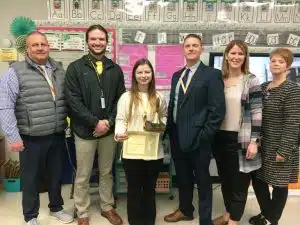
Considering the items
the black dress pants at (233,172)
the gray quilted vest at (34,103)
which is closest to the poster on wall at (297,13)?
the black dress pants at (233,172)

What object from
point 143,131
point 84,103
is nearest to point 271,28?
point 143,131

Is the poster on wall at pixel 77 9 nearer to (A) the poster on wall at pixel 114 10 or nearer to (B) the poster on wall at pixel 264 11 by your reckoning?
(A) the poster on wall at pixel 114 10

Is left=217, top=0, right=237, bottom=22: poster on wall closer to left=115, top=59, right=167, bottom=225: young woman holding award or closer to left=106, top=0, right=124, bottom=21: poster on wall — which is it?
left=106, top=0, right=124, bottom=21: poster on wall

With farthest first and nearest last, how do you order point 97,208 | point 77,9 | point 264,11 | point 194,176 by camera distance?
point 264,11 < point 77,9 < point 97,208 < point 194,176

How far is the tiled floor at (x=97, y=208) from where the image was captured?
8.46 feet

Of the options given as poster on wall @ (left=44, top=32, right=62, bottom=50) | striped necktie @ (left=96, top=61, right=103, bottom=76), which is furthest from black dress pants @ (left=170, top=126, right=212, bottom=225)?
poster on wall @ (left=44, top=32, right=62, bottom=50)

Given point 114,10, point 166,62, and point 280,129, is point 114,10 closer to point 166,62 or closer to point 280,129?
point 166,62

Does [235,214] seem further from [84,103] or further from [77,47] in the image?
[77,47]

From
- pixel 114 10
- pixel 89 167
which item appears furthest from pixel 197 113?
pixel 114 10

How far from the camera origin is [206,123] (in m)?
2.17

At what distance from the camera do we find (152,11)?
3.07 meters

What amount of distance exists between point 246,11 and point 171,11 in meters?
0.77

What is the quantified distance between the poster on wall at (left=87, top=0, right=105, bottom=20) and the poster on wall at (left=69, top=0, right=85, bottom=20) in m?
0.07

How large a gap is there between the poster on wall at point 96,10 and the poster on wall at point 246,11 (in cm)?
139
